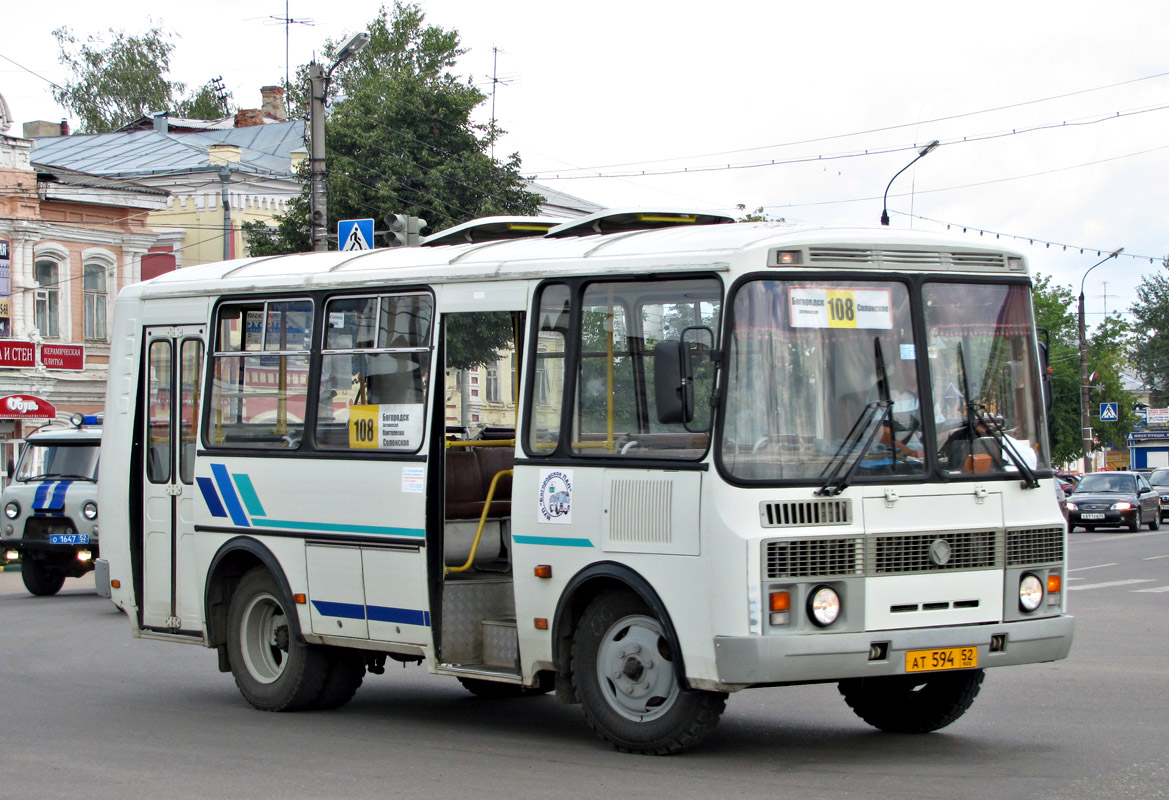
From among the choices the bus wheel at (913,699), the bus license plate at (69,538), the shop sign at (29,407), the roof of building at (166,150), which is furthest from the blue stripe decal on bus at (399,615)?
the roof of building at (166,150)

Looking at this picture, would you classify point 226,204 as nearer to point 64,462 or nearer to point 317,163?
point 317,163

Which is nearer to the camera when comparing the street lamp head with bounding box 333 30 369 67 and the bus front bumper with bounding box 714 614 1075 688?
the bus front bumper with bounding box 714 614 1075 688

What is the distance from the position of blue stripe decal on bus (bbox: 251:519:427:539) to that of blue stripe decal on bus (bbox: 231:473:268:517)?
59mm

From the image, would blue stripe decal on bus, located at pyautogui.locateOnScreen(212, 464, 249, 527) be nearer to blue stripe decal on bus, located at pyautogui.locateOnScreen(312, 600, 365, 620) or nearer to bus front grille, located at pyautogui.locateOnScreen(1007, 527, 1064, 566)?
blue stripe decal on bus, located at pyautogui.locateOnScreen(312, 600, 365, 620)

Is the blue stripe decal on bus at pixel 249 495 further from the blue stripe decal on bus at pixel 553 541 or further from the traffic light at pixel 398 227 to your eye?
the traffic light at pixel 398 227

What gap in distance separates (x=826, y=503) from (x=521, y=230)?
3.79m

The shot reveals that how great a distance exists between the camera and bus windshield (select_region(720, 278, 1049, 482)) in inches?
313

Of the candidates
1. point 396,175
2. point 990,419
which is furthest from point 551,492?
point 396,175

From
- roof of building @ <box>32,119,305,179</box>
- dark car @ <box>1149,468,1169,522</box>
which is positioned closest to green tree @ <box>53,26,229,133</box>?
roof of building @ <box>32,119,305,179</box>

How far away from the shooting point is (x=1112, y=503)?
127 ft

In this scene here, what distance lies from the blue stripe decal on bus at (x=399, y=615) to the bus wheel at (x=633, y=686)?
4.04 feet

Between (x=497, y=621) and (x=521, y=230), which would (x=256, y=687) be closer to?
(x=497, y=621)

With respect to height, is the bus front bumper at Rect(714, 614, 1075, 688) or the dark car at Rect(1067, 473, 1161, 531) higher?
the bus front bumper at Rect(714, 614, 1075, 688)

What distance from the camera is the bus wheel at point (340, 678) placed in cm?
1066
